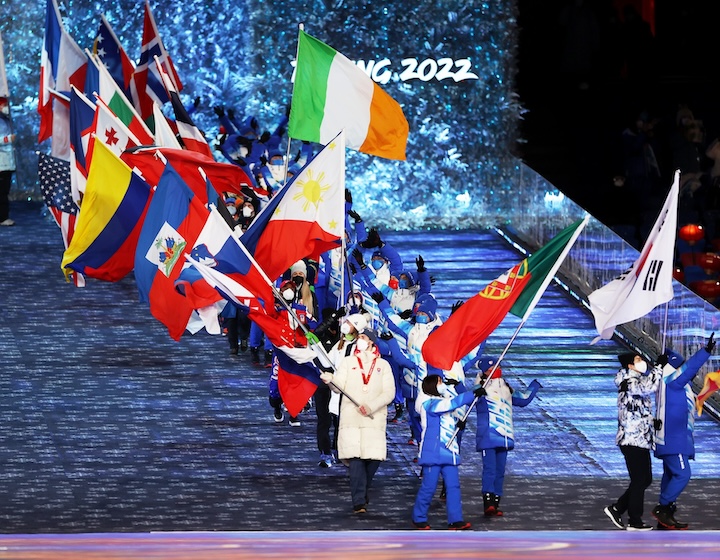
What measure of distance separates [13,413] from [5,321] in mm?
4062

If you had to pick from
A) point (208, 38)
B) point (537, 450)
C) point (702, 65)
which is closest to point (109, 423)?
point (537, 450)

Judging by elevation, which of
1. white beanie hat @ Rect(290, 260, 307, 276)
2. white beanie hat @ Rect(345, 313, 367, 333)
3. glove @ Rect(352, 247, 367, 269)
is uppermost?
glove @ Rect(352, 247, 367, 269)

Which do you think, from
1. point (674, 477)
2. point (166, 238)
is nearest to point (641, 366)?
point (674, 477)

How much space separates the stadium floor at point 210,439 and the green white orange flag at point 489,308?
4.46ft

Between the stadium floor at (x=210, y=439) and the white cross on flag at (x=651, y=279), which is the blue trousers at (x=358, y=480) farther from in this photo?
the white cross on flag at (x=651, y=279)

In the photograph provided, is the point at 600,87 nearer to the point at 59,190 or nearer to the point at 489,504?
the point at 59,190

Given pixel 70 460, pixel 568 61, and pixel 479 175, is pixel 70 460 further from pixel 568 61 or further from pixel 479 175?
pixel 568 61

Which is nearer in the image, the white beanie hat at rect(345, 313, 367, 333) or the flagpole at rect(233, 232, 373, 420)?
the flagpole at rect(233, 232, 373, 420)

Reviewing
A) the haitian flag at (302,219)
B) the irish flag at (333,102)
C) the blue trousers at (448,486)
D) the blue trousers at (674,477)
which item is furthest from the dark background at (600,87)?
the blue trousers at (448,486)

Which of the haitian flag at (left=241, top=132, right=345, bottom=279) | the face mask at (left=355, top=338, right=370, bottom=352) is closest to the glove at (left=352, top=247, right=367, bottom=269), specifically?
the haitian flag at (left=241, top=132, right=345, bottom=279)

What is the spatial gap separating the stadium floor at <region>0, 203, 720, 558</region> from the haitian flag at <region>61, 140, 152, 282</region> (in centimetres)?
176

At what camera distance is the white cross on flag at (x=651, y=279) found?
11.5 meters

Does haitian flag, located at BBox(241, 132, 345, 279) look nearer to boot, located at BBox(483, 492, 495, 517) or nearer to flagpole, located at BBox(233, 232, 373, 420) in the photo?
flagpole, located at BBox(233, 232, 373, 420)

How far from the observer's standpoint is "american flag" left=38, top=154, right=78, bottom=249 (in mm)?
15766
